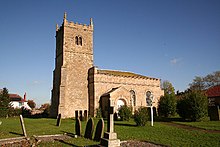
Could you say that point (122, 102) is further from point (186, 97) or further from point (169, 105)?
point (186, 97)

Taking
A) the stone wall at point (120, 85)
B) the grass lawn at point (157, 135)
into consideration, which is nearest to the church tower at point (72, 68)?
the stone wall at point (120, 85)

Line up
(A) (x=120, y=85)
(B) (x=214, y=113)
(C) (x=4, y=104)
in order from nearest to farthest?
1. (B) (x=214, y=113)
2. (A) (x=120, y=85)
3. (C) (x=4, y=104)

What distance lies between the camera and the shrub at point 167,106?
90.7 feet

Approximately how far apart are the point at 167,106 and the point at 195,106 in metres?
7.31

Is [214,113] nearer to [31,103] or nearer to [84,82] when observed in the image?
[84,82]

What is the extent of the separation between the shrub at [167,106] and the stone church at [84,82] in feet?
15.1

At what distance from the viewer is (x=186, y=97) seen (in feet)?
71.5

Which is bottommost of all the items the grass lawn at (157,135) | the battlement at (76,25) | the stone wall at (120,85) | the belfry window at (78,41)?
the grass lawn at (157,135)

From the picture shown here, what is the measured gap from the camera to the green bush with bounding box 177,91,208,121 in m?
20.5

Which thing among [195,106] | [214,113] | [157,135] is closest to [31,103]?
[195,106]

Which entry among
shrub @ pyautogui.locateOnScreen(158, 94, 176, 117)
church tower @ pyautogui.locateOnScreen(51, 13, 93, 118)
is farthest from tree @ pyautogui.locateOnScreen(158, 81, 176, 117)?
church tower @ pyautogui.locateOnScreen(51, 13, 93, 118)

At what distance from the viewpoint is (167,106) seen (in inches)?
1091

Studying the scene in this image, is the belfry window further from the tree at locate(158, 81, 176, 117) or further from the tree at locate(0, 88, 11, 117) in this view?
the tree at locate(0, 88, 11, 117)

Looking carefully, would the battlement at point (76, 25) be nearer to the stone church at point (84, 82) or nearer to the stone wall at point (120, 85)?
the stone church at point (84, 82)
